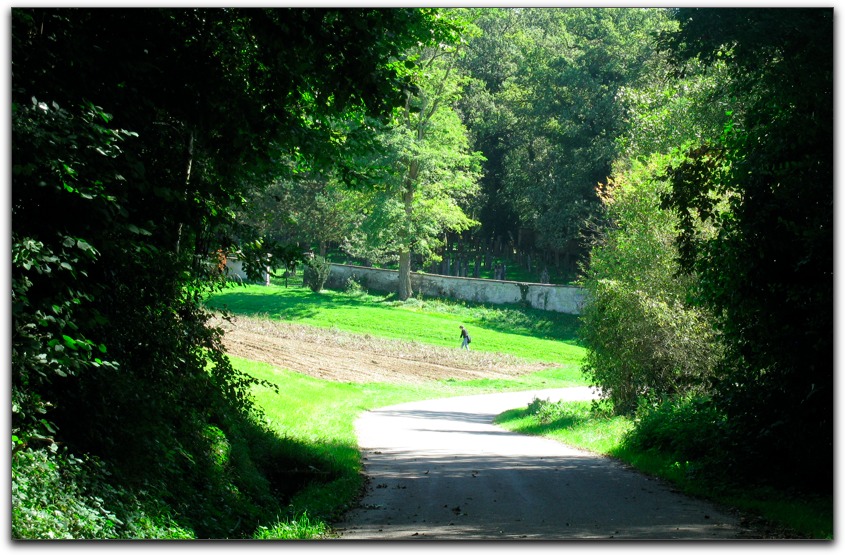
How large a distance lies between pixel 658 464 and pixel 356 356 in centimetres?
2256

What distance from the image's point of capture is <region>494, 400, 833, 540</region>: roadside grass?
8812 millimetres

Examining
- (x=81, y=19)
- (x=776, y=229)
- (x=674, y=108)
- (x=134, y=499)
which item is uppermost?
(x=674, y=108)

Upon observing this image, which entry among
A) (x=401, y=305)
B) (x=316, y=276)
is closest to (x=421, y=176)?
(x=401, y=305)

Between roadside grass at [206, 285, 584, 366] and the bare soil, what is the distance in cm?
66

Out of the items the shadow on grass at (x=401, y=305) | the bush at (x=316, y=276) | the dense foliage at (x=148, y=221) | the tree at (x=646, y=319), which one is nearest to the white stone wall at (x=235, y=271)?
the dense foliage at (x=148, y=221)

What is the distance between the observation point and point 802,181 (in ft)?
31.7

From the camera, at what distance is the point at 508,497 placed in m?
11.0

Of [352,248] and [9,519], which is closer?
[9,519]

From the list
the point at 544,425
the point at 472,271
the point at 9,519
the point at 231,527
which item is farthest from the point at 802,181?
the point at 472,271

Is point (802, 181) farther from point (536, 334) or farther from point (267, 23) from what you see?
point (536, 334)

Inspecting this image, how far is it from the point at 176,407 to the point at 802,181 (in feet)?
23.6

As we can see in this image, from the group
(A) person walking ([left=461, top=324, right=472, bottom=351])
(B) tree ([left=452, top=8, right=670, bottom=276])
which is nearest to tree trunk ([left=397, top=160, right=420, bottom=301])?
(A) person walking ([left=461, top=324, right=472, bottom=351])

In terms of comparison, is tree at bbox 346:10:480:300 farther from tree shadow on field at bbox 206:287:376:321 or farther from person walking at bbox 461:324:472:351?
person walking at bbox 461:324:472:351

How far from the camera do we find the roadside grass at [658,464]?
28.9 feet
